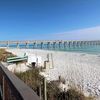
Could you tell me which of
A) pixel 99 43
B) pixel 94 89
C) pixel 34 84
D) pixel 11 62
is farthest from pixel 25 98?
pixel 99 43

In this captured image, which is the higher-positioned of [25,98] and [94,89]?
[25,98]

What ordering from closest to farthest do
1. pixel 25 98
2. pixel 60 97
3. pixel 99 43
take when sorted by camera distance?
pixel 25 98
pixel 60 97
pixel 99 43

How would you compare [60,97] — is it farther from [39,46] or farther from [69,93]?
[39,46]

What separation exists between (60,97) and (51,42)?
72.6 metres

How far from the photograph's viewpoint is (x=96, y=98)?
5.95 meters

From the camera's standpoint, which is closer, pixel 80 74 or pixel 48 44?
pixel 80 74

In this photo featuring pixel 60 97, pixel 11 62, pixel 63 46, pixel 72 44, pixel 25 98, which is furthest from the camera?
pixel 72 44

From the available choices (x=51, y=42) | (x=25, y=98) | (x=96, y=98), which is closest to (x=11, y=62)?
(x=96, y=98)

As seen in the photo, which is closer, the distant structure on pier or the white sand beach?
the white sand beach

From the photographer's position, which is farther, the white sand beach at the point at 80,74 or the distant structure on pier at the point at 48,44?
the distant structure on pier at the point at 48,44

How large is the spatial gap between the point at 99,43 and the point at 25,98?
415 feet

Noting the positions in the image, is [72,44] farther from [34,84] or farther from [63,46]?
[34,84]

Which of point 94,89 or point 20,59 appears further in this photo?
point 20,59

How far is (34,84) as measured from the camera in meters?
5.43
